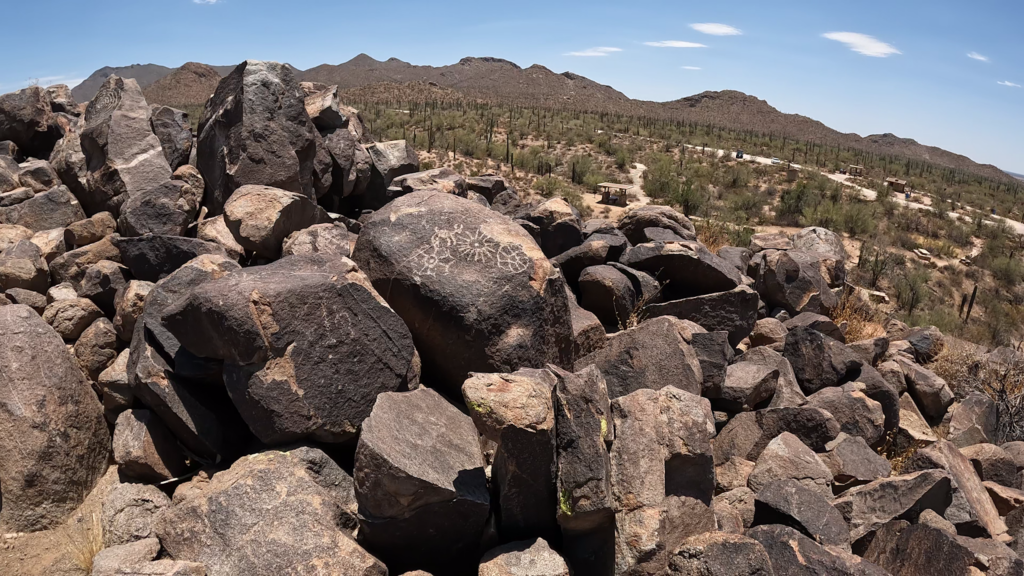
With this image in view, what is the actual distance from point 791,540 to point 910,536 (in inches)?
35.7

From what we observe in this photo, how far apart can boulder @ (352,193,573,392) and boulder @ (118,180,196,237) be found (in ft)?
7.54

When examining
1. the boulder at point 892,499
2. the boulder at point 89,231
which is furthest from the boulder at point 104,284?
the boulder at point 892,499

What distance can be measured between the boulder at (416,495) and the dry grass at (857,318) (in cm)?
611

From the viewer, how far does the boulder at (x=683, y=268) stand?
22.2 feet

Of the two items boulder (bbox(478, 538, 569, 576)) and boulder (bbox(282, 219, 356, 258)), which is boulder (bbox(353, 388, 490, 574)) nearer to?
boulder (bbox(478, 538, 569, 576))

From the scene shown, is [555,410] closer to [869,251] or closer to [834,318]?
[834,318]

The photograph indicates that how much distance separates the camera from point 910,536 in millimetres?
Answer: 3854

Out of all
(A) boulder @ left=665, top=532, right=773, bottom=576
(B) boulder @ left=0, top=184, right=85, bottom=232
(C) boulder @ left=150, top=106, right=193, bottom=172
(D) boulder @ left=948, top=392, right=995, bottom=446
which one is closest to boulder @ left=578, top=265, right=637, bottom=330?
(A) boulder @ left=665, top=532, right=773, bottom=576

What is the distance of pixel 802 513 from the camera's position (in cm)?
391

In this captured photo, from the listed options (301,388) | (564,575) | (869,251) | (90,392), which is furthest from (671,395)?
(869,251)

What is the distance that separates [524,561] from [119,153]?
653 centimetres

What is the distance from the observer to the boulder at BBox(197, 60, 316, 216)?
6.52 m

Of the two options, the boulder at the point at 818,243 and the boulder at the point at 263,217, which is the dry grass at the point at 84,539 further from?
the boulder at the point at 818,243

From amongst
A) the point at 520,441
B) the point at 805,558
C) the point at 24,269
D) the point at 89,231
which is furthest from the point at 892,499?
the point at 89,231
